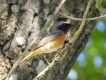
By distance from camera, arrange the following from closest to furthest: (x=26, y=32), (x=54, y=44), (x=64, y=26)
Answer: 1. (x=26, y=32)
2. (x=54, y=44)
3. (x=64, y=26)

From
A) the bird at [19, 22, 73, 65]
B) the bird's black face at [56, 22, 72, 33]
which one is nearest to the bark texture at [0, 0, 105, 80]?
the bird at [19, 22, 73, 65]

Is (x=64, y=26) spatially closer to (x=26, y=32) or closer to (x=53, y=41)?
(x=53, y=41)

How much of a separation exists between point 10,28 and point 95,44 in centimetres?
333

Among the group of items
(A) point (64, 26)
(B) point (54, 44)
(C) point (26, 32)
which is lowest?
(C) point (26, 32)

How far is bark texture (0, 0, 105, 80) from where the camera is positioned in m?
3.88

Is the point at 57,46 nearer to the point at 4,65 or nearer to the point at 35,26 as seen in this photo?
the point at 35,26

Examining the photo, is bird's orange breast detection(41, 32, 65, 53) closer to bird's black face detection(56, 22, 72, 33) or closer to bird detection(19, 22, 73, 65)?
bird detection(19, 22, 73, 65)

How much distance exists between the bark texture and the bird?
0.11 m

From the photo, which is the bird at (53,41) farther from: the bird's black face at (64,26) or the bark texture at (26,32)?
the bark texture at (26,32)

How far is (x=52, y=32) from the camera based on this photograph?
172 inches

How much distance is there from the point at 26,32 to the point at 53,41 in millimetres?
857

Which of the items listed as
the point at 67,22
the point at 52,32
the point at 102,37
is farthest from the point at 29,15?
the point at 102,37

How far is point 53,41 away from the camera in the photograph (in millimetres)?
4777

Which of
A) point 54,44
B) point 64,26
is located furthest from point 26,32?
point 64,26
